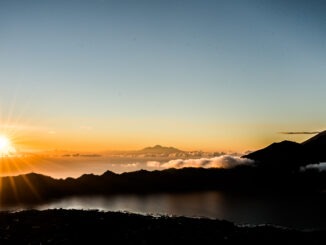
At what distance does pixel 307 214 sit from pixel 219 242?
125m

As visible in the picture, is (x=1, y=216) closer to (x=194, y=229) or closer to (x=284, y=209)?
(x=194, y=229)

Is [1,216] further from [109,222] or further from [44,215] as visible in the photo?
[109,222]

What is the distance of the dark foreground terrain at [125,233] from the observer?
192 feet

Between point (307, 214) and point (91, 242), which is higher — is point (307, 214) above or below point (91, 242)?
below

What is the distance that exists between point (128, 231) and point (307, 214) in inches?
4935

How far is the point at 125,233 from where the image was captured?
64688mm

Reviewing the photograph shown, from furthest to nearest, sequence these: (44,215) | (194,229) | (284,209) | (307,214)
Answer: (284,209), (307,214), (44,215), (194,229)

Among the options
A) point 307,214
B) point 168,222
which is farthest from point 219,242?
point 307,214

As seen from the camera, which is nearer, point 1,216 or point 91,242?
point 91,242

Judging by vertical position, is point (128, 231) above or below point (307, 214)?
above

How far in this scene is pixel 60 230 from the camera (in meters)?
65.6

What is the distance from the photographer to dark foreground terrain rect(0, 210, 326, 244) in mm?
58469

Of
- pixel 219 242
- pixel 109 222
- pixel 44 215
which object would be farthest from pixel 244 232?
pixel 44 215

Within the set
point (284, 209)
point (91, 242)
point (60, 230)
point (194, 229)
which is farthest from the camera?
point (284, 209)
